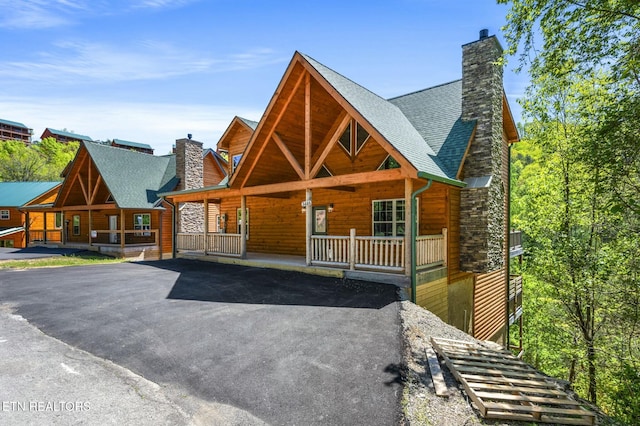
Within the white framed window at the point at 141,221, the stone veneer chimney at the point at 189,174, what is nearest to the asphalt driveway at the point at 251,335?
the stone veneer chimney at the point at 189,174

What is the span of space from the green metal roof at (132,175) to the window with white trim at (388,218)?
14206 mm

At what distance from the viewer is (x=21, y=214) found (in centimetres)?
2903

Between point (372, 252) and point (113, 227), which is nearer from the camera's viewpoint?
point (372, 252)

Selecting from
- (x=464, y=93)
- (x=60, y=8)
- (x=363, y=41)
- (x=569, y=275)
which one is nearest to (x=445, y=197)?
(x=464, y=93)

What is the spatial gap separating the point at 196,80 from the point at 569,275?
17804mm

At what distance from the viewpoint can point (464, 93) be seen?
11.1 m

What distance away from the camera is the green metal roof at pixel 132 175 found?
19562mm

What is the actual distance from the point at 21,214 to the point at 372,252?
3588 centimetres

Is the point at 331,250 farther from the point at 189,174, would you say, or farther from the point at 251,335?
the point at 189,174

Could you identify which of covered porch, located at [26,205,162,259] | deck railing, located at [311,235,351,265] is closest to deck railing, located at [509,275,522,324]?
deck railing, located at [311,235,351,265]

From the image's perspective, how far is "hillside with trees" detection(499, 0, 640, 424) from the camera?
231 inches

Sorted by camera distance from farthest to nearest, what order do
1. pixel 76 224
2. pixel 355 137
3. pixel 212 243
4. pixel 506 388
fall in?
pixel 76 224 < pixel 212 243 < pixel 355 137 < pixel 506 388

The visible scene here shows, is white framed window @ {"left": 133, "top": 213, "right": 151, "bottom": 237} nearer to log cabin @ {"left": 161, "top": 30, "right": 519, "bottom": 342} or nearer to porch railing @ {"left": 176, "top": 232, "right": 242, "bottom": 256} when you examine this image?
porch railing @ {"left": 176, "top": 232, "right": 242, "bottom": 256}

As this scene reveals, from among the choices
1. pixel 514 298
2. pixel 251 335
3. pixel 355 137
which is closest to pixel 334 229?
pixel 355 137
